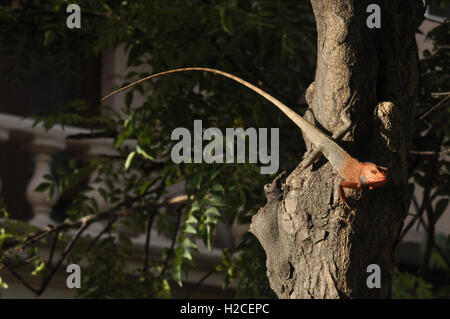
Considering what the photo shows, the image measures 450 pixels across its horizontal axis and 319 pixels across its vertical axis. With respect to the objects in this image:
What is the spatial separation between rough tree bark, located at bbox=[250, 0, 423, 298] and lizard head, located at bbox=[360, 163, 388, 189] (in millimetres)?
100

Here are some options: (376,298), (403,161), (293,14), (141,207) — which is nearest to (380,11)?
(403,161)

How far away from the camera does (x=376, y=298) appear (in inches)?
86.3

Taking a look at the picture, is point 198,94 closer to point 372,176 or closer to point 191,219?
point 191,219

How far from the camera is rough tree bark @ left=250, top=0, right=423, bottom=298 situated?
2.13 meters

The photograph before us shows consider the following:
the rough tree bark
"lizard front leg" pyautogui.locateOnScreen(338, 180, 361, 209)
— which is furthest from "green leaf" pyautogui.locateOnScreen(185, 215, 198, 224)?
"lizard front leg" pyautogui.locateOnScreen(338, 180, 361, 209)

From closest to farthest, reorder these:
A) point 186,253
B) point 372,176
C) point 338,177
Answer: point 372,176 → point 338,177 → point 186,253

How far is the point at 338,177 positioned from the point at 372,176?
18cm

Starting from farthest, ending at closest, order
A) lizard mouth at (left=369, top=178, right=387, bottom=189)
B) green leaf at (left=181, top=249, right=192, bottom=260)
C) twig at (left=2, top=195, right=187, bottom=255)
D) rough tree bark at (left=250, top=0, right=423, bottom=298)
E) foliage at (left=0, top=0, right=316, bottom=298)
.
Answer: twig at (left=2, top=195, right=187, bottom=255) < foliage at (left=0, top=0, right=316, bottom=298) < green leaf at (left=181, top=249, right=192, bottom=260) < rough tree bark at (left=250, top=0, right=423, bottom=298) < lizard mouth at (left=369, top=178, right=387, bottom=189)

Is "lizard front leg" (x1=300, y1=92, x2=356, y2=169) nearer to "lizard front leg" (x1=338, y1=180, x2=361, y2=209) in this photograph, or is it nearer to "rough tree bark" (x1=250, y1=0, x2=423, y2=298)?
"rough tree bark" (x1=250, y1=0, x2=423, y2=298)

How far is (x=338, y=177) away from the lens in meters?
2.12

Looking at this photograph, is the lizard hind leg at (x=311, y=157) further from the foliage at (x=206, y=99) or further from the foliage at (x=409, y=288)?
the foliage at (x=409, y=288)

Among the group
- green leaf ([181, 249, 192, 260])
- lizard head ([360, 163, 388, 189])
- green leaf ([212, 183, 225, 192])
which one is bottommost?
green leaf ([181, 249, 192, 260])

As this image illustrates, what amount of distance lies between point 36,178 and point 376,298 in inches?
170

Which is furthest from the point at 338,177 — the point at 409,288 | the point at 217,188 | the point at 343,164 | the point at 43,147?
the point at 43,147
